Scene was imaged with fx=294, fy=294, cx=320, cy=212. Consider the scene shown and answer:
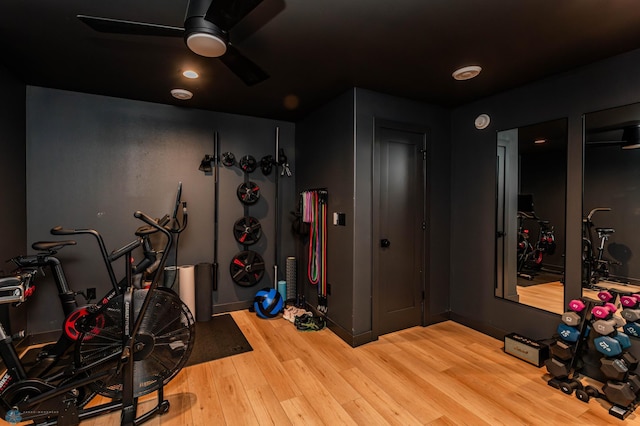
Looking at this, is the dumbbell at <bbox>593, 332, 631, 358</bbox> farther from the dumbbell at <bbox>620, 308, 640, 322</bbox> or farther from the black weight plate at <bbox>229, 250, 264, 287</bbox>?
the black weight plate at <bbox>229, 250, 264, 287</bbox>

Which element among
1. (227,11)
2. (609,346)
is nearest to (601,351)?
(609,346)

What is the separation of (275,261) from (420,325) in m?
2.08

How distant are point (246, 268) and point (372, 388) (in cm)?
222

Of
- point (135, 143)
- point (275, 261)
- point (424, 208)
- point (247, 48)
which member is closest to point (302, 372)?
point (275, 261)

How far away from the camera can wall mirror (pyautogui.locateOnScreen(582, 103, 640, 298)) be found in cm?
234

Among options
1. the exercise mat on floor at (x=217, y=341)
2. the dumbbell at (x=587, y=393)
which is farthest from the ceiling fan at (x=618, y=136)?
the exercise mat on floor at (x=217, y=341)

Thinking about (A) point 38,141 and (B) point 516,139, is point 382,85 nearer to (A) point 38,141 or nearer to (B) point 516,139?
(B) point 516,139

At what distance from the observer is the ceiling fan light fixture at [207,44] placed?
5.06ft

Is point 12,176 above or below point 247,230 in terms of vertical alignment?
above

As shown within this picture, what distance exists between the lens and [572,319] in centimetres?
237

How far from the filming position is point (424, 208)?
3.51m

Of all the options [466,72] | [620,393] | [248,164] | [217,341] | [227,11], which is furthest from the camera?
[248,164]

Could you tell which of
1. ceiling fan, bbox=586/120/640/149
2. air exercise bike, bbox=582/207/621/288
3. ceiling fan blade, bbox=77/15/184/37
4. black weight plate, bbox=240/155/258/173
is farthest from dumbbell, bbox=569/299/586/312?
black weight plate, bbox=240/155/258/173

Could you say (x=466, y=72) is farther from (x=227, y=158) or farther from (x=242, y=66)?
(x=227, y=158)
